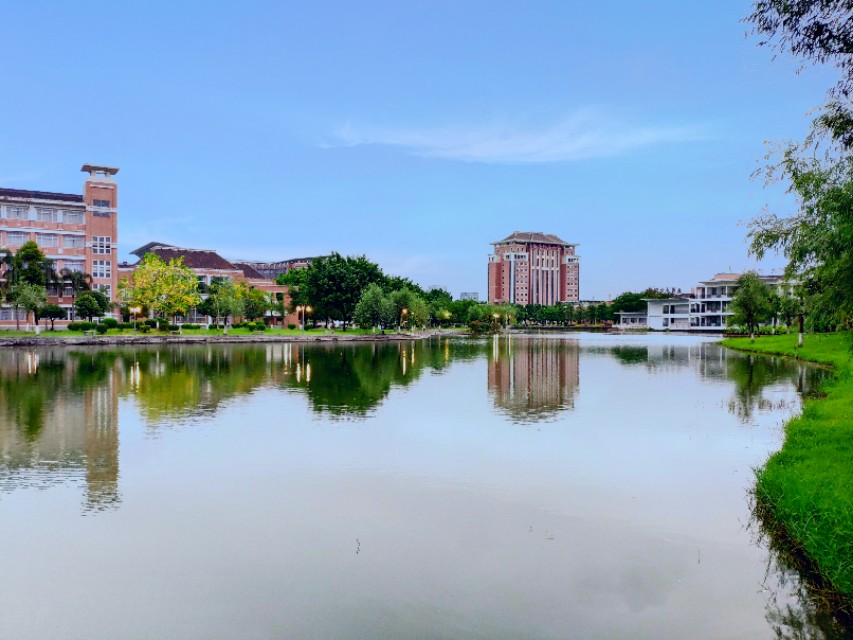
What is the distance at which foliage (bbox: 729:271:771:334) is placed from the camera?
76.4 meters

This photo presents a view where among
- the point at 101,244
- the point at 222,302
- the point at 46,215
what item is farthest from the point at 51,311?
the point at 222,302

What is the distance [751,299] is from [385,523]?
76847 millimetres

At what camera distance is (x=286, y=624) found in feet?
24.2

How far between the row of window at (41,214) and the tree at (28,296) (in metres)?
19.2

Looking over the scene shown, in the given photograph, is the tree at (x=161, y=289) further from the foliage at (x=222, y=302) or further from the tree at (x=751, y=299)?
the tree at (x=751, y=299)

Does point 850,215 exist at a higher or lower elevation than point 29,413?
higher

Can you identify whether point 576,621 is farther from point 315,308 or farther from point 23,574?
point 315,308

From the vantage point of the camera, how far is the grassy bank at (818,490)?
8.30 metres

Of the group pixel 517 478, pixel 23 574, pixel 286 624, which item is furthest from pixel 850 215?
pixel 23 574

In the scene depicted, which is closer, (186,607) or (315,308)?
(186,607)

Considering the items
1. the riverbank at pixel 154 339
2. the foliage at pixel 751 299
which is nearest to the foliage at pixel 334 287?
the riverbank at pixel 154 339

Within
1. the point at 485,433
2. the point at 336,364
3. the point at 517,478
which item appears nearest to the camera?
the point at 517,478

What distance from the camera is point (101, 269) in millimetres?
94000

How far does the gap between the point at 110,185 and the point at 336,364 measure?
67.4m
